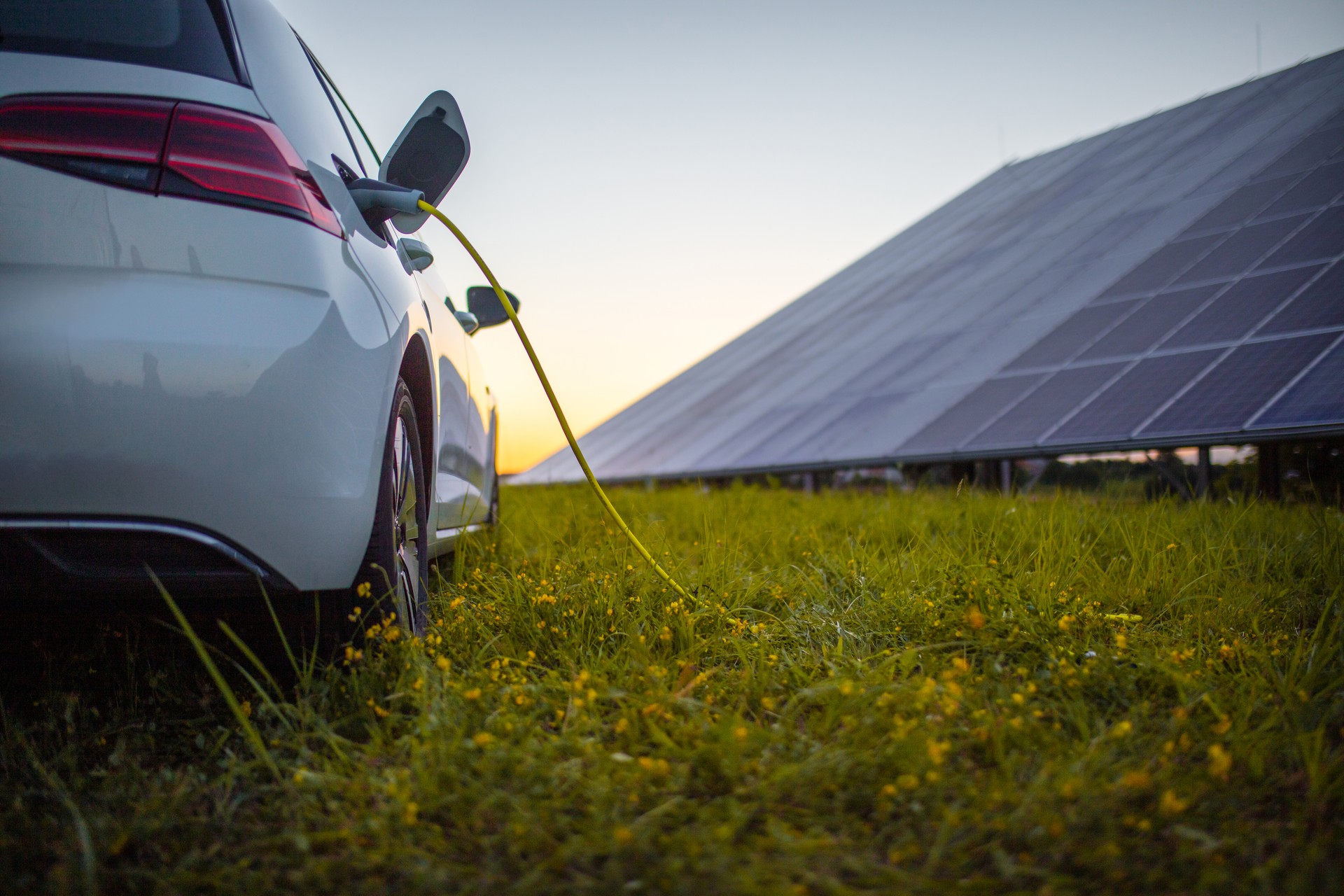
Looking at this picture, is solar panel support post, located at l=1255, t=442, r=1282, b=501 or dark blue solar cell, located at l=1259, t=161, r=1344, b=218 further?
dark blue solar cell, located at l=1259, t=161, r=1344, b=218

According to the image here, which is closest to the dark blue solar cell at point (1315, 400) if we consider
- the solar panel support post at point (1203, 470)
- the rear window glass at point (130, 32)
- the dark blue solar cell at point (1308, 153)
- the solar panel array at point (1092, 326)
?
the solar panel array at point (1092, 326)

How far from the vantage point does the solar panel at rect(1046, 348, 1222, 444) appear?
576cm

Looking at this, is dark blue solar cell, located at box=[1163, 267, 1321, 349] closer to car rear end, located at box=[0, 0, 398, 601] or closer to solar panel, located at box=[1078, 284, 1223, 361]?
solar panel, located at box=[1078, 284, 1223, 361]

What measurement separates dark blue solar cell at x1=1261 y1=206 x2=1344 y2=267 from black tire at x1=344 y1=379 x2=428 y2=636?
6790 mm

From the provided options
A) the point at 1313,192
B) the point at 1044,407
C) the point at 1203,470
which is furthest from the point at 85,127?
the point at 1313,192

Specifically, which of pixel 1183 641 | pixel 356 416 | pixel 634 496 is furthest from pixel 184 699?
pixel 634 496

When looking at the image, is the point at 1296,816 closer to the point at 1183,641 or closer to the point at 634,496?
the point at 1183,641

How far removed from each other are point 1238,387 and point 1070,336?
78.4 inches

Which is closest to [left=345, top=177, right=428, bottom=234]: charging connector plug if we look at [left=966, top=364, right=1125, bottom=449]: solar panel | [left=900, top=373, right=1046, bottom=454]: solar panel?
[left=966, top=364, right=1125, bottom=449]: solar panel

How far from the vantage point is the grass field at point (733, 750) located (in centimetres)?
129

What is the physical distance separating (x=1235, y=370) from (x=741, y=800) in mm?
5562

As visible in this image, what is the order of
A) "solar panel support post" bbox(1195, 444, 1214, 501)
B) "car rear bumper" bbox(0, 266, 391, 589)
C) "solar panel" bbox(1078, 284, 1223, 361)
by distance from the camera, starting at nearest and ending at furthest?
"car rear bumper" bbox(0, 266, 391, 589) → "solar panel support post" bbox(1195, 444, 1214, 501) → "solar panel" bbox(1078, 284, 1223, 361)

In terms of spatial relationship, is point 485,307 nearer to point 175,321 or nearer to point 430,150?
point 430,150

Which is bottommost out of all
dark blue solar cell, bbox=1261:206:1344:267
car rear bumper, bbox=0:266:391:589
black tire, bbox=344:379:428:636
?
black tire, bbox=344:379:428:636
